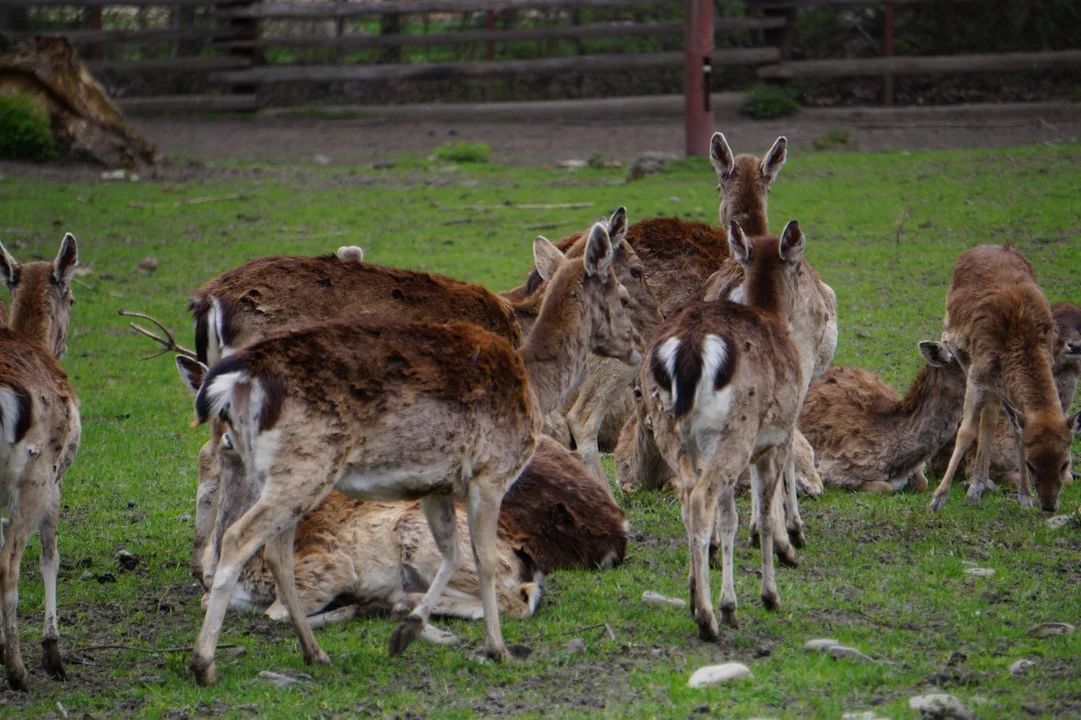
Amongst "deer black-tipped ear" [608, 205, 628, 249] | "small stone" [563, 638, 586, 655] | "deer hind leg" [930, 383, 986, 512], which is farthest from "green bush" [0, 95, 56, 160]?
"small stone" [563, 638, 586, 655]

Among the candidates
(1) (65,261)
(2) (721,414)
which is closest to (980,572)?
(2) (721,414)

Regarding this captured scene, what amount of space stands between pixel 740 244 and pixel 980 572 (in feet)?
6.45

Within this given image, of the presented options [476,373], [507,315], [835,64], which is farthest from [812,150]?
[476,373]

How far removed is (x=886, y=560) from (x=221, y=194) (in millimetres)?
13481

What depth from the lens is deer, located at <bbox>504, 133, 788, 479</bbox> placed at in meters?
8.59

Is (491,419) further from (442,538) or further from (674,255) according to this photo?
(674,255)

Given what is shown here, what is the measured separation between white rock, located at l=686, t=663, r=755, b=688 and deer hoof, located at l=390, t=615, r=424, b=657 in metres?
1.17

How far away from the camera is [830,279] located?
534 inches

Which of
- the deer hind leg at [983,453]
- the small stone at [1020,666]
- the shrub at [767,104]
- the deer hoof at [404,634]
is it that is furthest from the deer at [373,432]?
the shrub at [767,104]

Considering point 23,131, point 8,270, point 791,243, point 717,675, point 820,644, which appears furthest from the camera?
point 23,131

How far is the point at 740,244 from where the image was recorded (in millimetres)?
6973

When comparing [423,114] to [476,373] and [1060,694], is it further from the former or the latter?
[1060,694]

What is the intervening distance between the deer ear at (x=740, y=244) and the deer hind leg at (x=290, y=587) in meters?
2.69

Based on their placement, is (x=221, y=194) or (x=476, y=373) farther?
(x=221, y=194)
